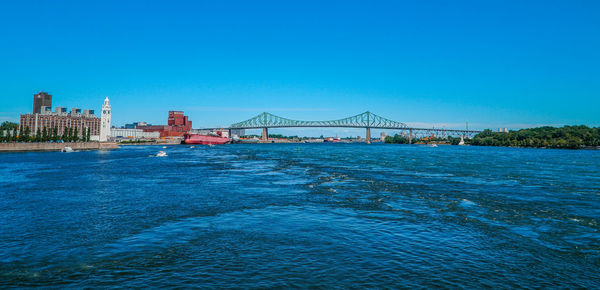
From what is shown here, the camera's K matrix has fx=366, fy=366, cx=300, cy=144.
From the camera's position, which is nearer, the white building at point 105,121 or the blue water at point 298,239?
the blue water at point 298,239

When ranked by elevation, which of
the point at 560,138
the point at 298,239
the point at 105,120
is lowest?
the point at 298,239

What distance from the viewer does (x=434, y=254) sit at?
11211 mm

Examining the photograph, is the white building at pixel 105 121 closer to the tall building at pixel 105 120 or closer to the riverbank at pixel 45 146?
the tall building at pixel 105 120

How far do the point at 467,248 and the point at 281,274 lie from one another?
20.9 feet

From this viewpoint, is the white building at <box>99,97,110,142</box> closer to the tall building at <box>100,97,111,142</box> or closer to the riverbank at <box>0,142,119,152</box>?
the tall building at <box>100,97,111,142</box>

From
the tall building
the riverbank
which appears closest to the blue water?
the riverbank

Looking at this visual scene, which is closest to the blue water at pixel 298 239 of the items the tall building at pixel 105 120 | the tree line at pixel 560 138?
the tall building at pixel 105 120

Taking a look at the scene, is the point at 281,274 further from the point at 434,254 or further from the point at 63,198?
the point at 63,198

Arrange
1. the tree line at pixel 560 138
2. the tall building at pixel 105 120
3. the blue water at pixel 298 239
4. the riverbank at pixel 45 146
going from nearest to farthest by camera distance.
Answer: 1. the blue water at pixel 298 239
2. the riverbank at pixel 45 146
3. the tree line at pixel 560 138
4. the tall building at pixel 105 120

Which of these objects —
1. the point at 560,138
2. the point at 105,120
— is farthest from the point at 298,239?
the point at 560,138

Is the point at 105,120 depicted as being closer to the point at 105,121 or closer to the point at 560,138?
the point at 105,121

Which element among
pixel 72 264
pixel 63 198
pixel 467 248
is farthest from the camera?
pixel 63 198

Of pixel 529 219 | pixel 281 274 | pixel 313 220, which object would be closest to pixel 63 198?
pixel 313 220

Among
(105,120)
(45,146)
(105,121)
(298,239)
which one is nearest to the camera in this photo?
(298,239)
